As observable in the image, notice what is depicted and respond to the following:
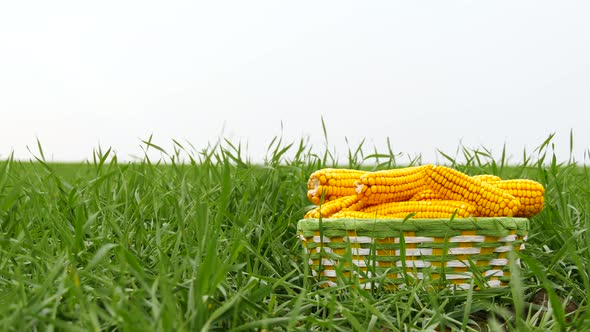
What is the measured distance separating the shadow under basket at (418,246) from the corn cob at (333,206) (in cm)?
13

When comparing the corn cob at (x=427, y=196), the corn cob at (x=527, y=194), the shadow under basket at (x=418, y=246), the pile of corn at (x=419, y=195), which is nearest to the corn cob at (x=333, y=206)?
the pile of corn at (x=419, y=195)

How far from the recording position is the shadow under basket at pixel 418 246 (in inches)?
96.0

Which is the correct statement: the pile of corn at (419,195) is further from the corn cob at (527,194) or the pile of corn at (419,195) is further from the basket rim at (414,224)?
the basket rim at (414,224)

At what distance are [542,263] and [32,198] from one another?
206cm

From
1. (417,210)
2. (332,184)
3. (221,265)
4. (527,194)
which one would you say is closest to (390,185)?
(417,210)

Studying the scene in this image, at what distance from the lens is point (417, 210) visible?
105 inches

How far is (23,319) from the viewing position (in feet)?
5.57

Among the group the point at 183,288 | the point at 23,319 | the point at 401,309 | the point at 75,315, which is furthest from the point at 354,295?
the point at 23,319

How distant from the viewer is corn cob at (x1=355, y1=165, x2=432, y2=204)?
105 inches

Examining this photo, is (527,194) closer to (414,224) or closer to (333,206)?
(414,224)

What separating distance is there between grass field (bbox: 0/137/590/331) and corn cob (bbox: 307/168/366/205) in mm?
139

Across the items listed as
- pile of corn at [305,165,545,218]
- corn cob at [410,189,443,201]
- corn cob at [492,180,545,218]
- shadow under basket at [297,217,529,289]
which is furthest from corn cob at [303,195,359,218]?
corn cob at [492,180,545,218]

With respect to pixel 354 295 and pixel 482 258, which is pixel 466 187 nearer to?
pixel 482 258

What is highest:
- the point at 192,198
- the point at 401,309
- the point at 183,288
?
the point at 192,198
